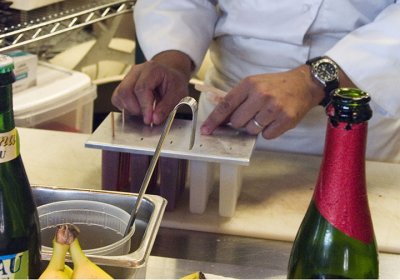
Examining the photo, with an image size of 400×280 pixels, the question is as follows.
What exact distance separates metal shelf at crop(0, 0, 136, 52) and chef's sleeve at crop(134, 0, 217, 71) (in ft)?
0.83

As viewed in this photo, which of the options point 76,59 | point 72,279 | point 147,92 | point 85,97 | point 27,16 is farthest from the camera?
point 76,59

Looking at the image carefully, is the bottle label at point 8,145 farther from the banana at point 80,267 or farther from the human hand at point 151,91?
the human hand at point 151,91

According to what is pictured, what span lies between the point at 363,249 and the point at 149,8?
2.30 feet

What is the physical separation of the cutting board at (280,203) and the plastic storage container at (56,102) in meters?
0.57

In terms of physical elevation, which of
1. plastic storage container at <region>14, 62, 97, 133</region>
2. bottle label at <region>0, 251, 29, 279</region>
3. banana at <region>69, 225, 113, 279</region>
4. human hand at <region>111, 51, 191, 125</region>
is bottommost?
plastic storage container at <region>14, 62, 97, 133</region>

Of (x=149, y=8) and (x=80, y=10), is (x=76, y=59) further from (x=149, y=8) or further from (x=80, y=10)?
(x=149, y=8)

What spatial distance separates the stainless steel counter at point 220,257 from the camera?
673 mm

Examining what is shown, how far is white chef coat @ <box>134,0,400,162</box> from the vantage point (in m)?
0.96

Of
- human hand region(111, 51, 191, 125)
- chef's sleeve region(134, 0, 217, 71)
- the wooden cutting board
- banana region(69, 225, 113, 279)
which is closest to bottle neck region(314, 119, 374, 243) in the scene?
banana region(69, 225, 113, 279)

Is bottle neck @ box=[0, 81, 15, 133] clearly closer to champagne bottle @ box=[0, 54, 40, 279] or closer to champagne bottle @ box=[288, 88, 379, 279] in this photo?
champagne bottle @ box=[0, 54, 40, 279]

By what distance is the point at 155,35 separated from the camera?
1077mm

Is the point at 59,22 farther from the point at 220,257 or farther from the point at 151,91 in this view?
the point at 220,257

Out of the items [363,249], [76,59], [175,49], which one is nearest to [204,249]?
[363,249]

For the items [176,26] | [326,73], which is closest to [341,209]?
[326,73]
